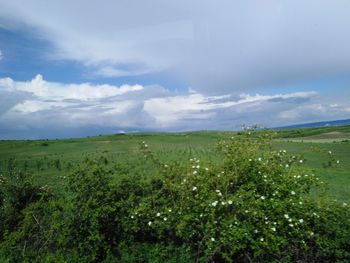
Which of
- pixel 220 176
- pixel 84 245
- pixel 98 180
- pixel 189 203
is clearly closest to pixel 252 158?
pixel 220 176

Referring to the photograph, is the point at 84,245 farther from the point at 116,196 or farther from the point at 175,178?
the point at 175,178

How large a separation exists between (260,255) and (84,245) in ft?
12.6

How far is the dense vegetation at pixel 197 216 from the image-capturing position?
7.30m

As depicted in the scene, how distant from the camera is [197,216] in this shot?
7.59 m

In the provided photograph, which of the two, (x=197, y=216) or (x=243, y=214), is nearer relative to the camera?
(x=243, y=214)

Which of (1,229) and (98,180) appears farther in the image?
(1,229)

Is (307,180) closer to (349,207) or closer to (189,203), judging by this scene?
(349,207)

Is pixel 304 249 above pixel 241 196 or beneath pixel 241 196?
beneath

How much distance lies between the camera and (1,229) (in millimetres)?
10062

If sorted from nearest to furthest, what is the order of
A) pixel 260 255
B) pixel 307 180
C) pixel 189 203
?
pixel 260 255 < pixel 189 203 < pixel 307 180

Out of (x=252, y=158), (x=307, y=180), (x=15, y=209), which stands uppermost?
(x=252, y=158)

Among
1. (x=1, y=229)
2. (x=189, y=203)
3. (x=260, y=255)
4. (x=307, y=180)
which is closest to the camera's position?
(x=260, y=255)

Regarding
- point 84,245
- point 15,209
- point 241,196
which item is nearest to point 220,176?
point 241,196

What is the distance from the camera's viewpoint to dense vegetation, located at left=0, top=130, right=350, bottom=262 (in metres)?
7.30
